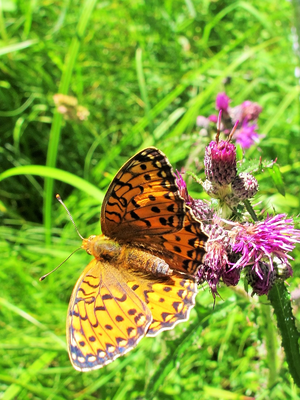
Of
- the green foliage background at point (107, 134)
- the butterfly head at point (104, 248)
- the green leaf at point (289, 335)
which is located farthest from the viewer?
Answer: the green foliage background at point (107, 134)

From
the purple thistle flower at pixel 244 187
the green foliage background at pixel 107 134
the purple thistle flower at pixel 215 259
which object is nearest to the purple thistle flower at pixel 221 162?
the purple thistle flower at pixel 244 187

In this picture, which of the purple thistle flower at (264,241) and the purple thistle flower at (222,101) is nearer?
the purple thistle flower at (264,241)

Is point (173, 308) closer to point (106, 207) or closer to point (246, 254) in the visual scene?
point (246, 254)

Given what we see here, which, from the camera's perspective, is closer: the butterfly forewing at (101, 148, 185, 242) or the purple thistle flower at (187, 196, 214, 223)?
the butterfly forewing at (101, 148, 185, 242)

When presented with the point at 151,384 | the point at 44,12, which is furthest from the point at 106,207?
the point at 44,12

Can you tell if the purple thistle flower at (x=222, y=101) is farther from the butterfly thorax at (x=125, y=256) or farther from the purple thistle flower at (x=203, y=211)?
the butterfly thorax at (x=125, y=256)

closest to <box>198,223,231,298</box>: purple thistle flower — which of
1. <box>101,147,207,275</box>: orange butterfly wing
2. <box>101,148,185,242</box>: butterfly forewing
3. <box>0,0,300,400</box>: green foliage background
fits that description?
<box>101,147,207,275</box>: orange butterfly wing

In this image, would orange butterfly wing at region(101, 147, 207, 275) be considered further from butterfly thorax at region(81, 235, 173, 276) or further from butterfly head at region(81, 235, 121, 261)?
butterfly head at region(81, 235, 121, 261)
